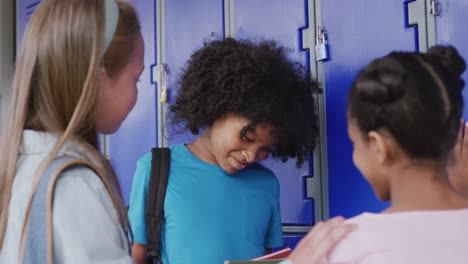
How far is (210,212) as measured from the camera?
5.08 ft

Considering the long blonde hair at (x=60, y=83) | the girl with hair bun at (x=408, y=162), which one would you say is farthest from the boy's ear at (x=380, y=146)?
the long blonde hair at (x=60, y=83)

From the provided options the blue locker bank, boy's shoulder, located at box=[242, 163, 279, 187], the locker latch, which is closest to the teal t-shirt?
boy's shoulder, located at box=[242, 163, 279, 187]

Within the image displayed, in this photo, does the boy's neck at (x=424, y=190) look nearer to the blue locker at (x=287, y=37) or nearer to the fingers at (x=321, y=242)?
the fingers at (x=321, y=242)

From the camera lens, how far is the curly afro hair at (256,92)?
1511 millimetres

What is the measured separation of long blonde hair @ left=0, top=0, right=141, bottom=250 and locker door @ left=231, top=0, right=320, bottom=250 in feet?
2.89

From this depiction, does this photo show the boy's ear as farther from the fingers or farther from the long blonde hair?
the long blonde hair

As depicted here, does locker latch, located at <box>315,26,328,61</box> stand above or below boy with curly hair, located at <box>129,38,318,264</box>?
above

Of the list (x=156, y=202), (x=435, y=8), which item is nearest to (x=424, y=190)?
(x=435, y=8)

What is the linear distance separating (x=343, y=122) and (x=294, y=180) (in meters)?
0.27

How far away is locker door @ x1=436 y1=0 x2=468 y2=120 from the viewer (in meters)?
1.25

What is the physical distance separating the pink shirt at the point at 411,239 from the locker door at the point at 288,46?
0.83 meters

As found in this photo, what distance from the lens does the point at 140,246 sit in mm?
1538

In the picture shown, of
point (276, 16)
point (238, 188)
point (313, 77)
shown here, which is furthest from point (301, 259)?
point (276, 16)

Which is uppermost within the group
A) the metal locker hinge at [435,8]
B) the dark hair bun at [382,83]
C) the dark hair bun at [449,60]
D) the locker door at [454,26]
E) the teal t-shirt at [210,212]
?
the metal locker hinge at [435,8]
